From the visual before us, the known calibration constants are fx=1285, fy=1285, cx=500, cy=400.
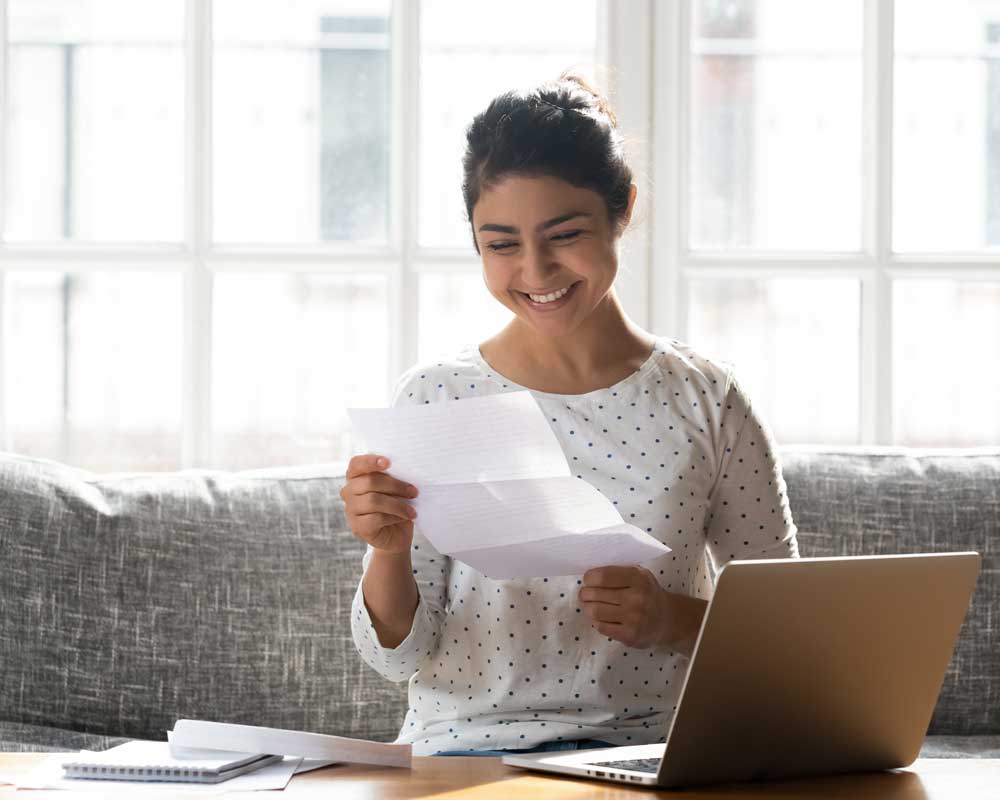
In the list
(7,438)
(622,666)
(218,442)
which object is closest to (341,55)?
(218,442)

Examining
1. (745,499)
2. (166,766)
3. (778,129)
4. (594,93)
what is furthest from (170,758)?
(778,129)

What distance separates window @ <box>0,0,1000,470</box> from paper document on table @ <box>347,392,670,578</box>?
3.90ft

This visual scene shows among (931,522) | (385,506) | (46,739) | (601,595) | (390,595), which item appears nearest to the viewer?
(385,506)

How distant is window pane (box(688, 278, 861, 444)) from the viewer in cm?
236

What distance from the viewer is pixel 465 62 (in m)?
2.34

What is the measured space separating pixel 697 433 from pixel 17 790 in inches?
34.1

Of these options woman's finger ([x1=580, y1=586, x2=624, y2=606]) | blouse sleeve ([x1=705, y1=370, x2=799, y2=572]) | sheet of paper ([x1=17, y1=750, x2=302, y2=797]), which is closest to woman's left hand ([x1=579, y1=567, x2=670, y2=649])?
woman's finger ([x1=580, y1=586, x2=624, y2=606])

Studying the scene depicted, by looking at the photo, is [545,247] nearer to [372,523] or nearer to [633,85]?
[372,523]

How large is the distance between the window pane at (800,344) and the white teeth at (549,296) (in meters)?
0.93

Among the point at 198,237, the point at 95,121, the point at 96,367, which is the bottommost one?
the point at 96,367

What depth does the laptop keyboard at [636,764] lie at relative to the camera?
3.25ft

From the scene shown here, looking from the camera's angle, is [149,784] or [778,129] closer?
[149,784]

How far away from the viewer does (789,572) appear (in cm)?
90

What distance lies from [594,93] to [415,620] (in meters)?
0.68
